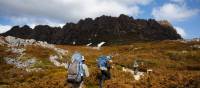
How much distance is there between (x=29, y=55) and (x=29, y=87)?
24.9 m

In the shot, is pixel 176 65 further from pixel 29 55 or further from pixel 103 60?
pixel 103 60

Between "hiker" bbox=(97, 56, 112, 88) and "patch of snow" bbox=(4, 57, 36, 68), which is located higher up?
"hiker" bbox=(97, 56, 112, 88)

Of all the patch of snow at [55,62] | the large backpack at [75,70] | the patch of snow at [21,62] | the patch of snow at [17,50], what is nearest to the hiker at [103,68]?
the large backpack at [75,70]

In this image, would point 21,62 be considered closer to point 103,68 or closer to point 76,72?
point 103,68

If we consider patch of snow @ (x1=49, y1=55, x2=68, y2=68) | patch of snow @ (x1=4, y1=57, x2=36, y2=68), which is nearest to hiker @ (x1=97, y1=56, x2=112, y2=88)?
patch of snow @ (x1=4, y1=57, x2=36, y2=68)

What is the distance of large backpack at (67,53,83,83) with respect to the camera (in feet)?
55.5

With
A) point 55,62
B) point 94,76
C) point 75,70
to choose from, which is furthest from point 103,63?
point 55,62

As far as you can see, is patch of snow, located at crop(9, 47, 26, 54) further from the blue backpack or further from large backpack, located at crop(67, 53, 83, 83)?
large backpack, located at crop(67, 53, 83, 83)

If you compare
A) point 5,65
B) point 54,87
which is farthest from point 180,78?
point 5,65

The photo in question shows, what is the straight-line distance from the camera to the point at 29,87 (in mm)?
30234

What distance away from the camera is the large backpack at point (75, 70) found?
1692 cm

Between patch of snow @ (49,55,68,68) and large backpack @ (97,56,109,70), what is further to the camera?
patch of snow @ (49,55,68,68)

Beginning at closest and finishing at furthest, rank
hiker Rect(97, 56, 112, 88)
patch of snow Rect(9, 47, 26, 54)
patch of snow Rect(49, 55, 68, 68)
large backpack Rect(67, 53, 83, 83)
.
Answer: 1. large backpack Rect(67, 53, 83, 83)
2. hiker Rect(97, 56, 112, 88)
3. patch of snow Rect(49, 55, 68, 68)
4. patch of snow Rect(9, 47, 26, 54)

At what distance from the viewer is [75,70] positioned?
55.6 feet
